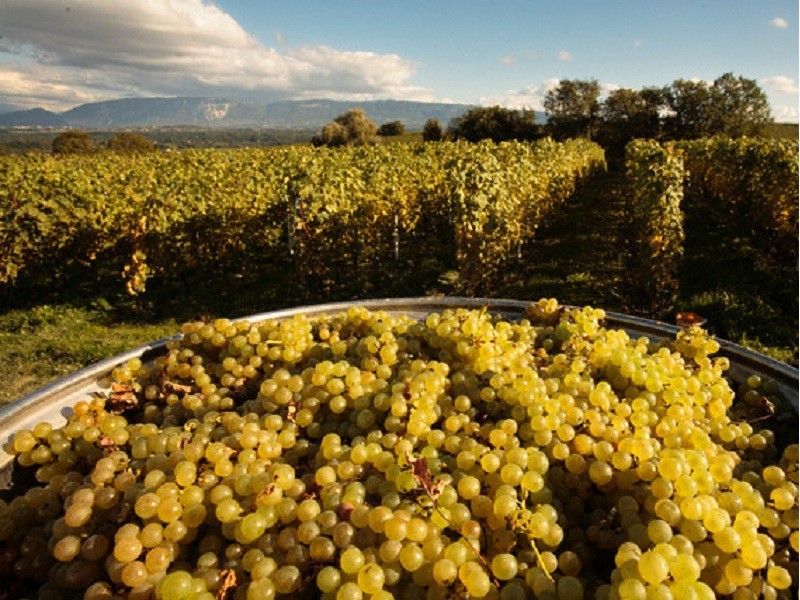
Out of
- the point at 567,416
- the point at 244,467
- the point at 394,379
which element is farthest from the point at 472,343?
the point at 244,467

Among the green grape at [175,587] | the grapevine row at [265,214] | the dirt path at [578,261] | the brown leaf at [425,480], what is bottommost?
the dirt path at [578,261]

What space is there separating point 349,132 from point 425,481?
5761 centimetres

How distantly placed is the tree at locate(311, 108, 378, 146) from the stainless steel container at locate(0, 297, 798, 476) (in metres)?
51.6

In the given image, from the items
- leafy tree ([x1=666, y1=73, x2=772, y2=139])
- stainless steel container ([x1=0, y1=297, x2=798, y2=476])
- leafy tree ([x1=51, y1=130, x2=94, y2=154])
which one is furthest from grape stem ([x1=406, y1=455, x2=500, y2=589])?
leafy tree ([x1=51, y1=130, x2=94, y2=154])

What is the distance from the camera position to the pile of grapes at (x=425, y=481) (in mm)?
1058

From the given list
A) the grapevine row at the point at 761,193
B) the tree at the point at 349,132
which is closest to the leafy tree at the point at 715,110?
the tree at the point at 349,132

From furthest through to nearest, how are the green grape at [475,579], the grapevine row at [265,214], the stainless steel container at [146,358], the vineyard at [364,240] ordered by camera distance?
the grapevine row at [265,214] < the vineyard at [364,240] < the stainless steel container at [146,358] < the green grape at [475,579]

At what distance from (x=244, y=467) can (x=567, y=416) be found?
2.84 ft

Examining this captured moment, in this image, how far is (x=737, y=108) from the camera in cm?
5650

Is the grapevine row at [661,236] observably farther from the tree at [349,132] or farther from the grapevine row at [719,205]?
the tree at [349,132]

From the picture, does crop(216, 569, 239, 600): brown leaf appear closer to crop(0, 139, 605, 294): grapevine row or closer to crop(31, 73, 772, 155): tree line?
crop(0, 139, 605, 294): grapevine row

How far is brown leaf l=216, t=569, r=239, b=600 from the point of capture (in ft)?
3.33

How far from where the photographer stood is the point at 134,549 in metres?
1.11

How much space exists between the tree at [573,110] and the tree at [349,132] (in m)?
19.3
